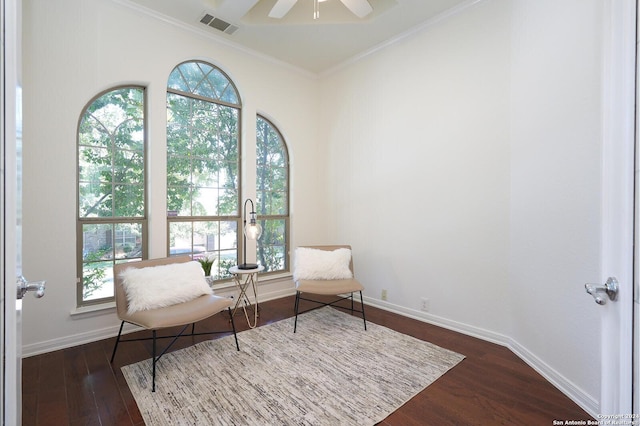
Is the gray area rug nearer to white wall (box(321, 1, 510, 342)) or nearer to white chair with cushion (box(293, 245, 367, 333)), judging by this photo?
white chair with cushion (box(293, 245, 367, 333))

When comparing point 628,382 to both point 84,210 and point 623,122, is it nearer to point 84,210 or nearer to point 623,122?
point 623,122

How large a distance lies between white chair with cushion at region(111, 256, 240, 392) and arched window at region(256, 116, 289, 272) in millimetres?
1399

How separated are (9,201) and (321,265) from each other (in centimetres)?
259

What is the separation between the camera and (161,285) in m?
2.31

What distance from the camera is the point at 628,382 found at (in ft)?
2.72

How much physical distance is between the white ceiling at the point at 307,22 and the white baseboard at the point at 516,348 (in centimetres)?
306

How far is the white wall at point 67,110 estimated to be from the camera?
2336mm

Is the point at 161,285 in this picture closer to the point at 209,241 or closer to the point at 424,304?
the point at 209,241

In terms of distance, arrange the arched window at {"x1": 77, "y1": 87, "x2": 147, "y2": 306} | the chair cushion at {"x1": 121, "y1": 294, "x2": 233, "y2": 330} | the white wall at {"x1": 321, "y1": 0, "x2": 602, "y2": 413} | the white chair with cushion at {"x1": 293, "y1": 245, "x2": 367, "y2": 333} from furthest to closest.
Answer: the white chair with cushion at {"x1": 293, "y1": 245, "x2": 367, "y2": 333}
the arched window at {"x1": 77, "y1": 87, "x2": 147, "y2": 306}
the chair cushion at {"x1": 121, "y1": 294, "x2": 233, "y2": 330}
the white wall at {"x1": 321, "y1": 0, "x2": 602, "y2": 413}

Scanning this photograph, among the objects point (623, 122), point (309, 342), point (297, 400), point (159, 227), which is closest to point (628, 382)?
point (623, 122)

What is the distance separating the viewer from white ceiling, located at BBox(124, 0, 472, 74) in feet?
9.17

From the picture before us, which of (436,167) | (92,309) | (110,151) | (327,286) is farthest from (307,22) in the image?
(92,309)

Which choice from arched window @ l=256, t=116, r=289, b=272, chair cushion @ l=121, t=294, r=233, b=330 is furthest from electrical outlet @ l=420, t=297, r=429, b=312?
chair cushion @ l=121, t=294, r=233, b=330

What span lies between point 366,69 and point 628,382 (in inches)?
144
